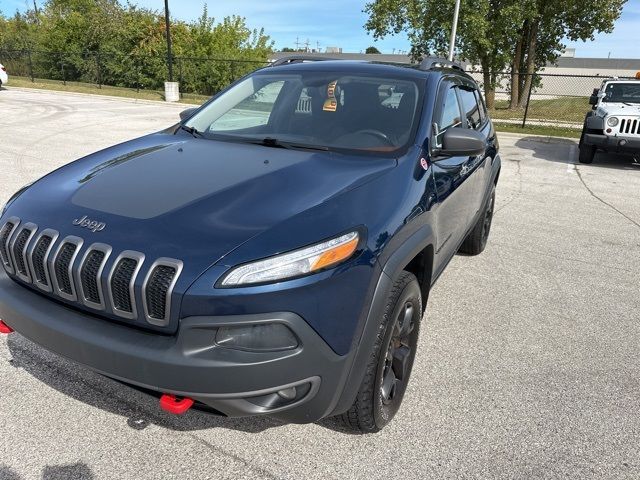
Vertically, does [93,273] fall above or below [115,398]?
above

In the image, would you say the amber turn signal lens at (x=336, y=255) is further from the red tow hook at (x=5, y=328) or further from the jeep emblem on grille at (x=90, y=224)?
the red tow hook at (x=5, y=328)

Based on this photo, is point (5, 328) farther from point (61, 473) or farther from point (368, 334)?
point (368, 334)

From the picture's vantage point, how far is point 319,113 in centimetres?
319

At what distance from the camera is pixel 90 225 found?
2027 millimetres

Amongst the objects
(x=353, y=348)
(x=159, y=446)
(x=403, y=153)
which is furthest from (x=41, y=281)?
(x=403, y=153)

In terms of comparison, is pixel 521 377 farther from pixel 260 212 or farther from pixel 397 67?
pixel 397 67

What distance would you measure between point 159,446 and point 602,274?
4073mm

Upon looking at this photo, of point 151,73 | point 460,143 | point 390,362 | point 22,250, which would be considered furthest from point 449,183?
point 151,73

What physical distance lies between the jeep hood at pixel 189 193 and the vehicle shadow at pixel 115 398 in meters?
0.72

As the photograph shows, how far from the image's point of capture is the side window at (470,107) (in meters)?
3.94

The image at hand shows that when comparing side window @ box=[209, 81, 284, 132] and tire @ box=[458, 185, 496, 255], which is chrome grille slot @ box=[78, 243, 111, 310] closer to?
side window @ box=[209, 81, 284, 132]

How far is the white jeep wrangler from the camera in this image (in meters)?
9.48

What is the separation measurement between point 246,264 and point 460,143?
5.24 feet

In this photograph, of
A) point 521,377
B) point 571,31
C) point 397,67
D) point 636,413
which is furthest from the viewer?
point 571,31
